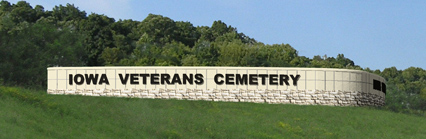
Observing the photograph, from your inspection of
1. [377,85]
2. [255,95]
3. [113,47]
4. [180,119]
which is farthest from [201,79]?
[113,47]

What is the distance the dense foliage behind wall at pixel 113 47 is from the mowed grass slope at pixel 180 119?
66.8 feet

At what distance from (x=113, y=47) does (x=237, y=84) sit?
2176 inches

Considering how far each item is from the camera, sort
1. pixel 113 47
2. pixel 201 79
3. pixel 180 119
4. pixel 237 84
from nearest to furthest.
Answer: pixel 180 119, pixel 237 84, pixel 201 79, pixel 113 47

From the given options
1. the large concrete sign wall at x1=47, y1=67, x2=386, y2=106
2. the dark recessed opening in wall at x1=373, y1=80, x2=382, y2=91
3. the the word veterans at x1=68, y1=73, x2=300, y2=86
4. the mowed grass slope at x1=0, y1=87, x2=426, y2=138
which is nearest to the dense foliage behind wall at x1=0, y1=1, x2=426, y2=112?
the dark recessed opening in wall at x1=373, y1=80, x2=382, y2=91

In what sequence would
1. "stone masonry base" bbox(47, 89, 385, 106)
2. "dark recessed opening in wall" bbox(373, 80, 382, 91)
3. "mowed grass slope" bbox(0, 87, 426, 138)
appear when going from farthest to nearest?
1. "dark recessed opening in wall" bbox(373, 80, 382, 91)
2. "stone masonry base" bbox(47, 89, 385, 106)
3. "mowed grass slope" bbox(0, 87, 426, 138)

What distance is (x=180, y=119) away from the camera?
40188mm

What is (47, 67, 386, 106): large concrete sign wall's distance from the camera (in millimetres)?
53281

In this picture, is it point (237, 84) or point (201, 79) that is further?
point (201, 79)

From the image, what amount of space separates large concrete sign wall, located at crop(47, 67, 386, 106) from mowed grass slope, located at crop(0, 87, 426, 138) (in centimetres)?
258

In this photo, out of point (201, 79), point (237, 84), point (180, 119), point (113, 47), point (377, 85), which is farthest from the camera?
point (113, 47)

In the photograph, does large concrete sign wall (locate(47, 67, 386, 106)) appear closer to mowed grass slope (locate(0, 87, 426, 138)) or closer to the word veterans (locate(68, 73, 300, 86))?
the word veterans (locate(68, 73, 300, 86))

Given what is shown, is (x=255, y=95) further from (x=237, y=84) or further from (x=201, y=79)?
(x=201, y=79)

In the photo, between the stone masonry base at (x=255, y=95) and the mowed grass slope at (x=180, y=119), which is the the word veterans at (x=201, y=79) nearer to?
the stone masonry base at (x=255, y=95)

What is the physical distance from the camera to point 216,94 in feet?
175
